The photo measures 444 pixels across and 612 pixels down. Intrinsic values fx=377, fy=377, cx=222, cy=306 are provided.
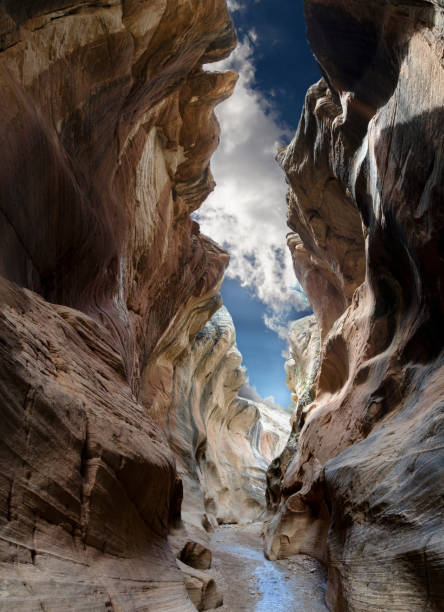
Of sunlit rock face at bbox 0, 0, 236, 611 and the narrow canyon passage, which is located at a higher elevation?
sunlit rock face at bbox 0, 0, 236, 611

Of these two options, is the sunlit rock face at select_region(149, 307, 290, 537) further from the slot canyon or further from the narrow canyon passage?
the narrow canyon passage

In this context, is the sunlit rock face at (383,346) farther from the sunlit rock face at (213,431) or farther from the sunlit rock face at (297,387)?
the sunlit rock face at (213,431)

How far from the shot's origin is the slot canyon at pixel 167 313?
4.16m

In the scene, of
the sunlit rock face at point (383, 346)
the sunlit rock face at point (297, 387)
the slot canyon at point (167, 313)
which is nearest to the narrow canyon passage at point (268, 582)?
the slot canyon at point (167, 313)

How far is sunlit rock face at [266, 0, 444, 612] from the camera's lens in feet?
16.9

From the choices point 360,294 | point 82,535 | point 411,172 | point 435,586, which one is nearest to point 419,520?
point 435,586

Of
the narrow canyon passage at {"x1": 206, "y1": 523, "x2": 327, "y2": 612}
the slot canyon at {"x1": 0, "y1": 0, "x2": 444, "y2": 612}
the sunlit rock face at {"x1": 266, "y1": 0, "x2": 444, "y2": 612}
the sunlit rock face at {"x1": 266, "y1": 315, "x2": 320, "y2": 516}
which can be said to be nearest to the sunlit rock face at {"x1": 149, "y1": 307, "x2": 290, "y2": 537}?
the slot canyon at {"x1": 0, "y1": 0, "x2": 444, "y2": 612}

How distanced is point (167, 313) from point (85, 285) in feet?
26.8

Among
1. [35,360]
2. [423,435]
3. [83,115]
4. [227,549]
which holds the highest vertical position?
[83,115]

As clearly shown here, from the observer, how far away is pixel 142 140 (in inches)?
495

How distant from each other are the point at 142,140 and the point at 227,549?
1431 centimetres

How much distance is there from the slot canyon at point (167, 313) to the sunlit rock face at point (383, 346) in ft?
0.17

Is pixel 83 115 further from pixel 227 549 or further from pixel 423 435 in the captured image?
pixel 227 549

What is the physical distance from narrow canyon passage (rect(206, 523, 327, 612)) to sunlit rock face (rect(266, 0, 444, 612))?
0.50 meters
